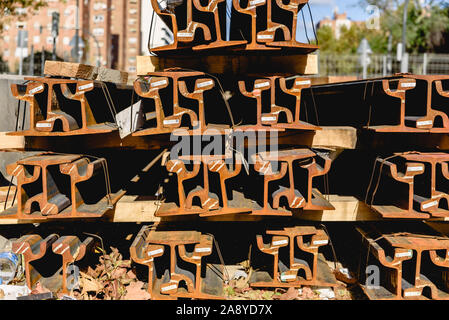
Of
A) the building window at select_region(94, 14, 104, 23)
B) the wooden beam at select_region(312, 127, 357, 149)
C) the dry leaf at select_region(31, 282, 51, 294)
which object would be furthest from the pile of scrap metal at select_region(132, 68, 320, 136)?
the building window at select_region(94, 14, 104, 23)

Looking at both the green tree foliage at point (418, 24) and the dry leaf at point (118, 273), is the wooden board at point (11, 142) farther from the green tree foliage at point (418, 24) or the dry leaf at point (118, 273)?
the green tree foliage at point (418, 24)

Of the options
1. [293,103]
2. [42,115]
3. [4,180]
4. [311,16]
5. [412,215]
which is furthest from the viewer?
[4,180]

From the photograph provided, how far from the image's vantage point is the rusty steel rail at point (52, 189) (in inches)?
119

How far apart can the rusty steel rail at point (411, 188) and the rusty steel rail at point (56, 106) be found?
231 centimetres

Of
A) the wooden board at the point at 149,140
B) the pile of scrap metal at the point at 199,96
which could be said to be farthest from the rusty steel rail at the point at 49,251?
the pile of scrap metal at the point at 199,96

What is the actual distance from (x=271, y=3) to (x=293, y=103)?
0.95 meters

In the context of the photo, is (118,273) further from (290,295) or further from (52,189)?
(290,295)

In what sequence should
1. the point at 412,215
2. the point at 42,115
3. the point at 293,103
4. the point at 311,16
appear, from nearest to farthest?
the point at 412,215 → the point at 42,115 → the point at 311,16 → the point at 293,103

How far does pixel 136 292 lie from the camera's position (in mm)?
3314

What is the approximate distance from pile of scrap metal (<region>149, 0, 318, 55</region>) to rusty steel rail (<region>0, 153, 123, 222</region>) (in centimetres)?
120

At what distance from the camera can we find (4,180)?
4.37 metres

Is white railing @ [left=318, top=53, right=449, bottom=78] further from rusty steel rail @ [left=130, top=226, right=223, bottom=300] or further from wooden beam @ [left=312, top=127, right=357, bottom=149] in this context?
rusty steel rail @ [left=130, top=226, right=223, bottom=300]
